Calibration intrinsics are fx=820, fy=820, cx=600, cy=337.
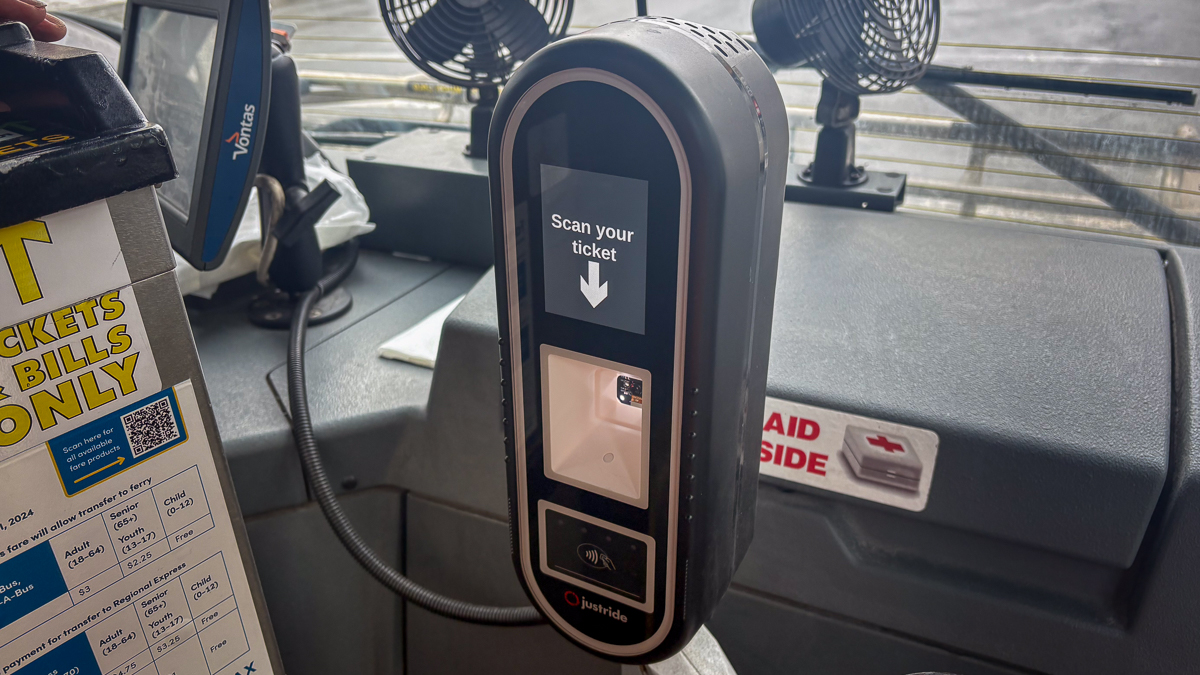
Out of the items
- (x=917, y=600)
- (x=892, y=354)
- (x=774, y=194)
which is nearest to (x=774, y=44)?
(x=892, y=354)

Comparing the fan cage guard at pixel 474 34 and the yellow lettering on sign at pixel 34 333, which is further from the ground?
the fan cage guard at pixel 474 34

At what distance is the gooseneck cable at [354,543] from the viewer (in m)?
0.91

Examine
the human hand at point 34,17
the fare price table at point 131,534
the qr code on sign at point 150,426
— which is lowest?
the fare price table at point 131,534

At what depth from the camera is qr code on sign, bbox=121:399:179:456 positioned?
0.65 metres

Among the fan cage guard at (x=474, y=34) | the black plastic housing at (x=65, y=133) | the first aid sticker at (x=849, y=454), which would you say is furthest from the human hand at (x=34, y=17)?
the first aid sticker at (x=849, y=454)

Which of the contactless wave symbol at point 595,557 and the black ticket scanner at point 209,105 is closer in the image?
the contactless wave symbol at point 595,557

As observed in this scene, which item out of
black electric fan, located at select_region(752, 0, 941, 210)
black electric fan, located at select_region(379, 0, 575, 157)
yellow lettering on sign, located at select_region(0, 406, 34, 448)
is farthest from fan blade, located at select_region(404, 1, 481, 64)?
yellow lettering on sign, located at select_region(0, 406, 34, 448)

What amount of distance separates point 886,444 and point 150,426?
0.64 m

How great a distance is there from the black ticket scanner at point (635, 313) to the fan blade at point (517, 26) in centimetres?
63

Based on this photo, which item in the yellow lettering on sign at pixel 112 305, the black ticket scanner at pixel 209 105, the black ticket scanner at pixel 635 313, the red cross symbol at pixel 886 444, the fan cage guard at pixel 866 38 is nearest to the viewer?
the black ticket scanner at pixel 635 313

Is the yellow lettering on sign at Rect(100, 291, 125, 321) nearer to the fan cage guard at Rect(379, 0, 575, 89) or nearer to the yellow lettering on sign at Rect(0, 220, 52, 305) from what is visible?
the yellow lettering on sign at Rect(0, 220, 52, 305)

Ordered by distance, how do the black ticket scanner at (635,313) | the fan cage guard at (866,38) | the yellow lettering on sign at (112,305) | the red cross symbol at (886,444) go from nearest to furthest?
1. the black ticket scanner at (635,313)
2. the yellow lettering on sign at (112,305)
3. the red cross symbol at (886,444)
4. the fan cage guard at (866,38)

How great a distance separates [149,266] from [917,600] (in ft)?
2.47

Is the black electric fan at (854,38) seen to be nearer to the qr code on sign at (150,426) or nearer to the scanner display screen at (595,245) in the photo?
the scanner display screen at (595,245)
